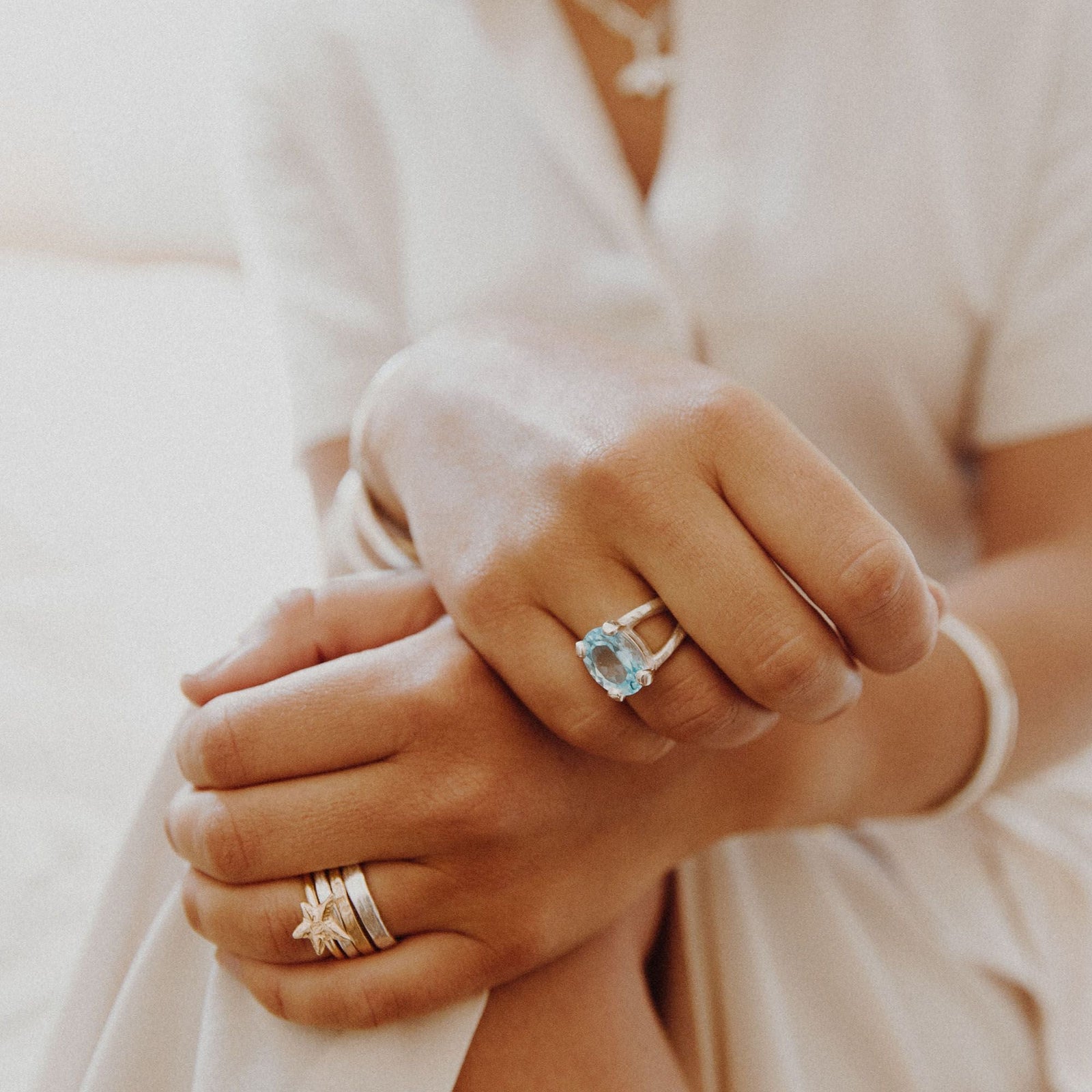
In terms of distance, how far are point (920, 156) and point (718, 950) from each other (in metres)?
0.55

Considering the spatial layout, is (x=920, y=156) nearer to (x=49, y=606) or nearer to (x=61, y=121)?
(x=49, y=606)

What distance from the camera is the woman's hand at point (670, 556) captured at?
39 centimetres

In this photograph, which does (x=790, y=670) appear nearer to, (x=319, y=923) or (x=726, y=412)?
(x=726, y=412)

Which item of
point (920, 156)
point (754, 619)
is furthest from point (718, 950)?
point (920, 156)

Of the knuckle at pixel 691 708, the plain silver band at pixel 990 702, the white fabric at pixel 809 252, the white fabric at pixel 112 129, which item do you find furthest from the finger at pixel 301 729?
the white fabric at pixel 112 129

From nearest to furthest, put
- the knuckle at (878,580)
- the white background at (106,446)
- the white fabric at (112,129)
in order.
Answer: the knuckle at (878,580), the white background at (106,446), the white fabric at (112,129)

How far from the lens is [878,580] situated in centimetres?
38

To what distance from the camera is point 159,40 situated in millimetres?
1552

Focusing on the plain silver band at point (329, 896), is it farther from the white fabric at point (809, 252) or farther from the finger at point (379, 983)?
the white fabric at point (809, 252)

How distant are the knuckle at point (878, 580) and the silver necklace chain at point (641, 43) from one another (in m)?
0.53

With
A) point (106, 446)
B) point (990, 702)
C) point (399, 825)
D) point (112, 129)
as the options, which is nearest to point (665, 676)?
point (399, 825)

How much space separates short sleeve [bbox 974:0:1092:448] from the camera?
0.70 meters

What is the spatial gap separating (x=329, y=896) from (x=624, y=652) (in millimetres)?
169

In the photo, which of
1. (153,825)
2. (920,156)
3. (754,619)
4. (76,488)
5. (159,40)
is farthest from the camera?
(159,40)
